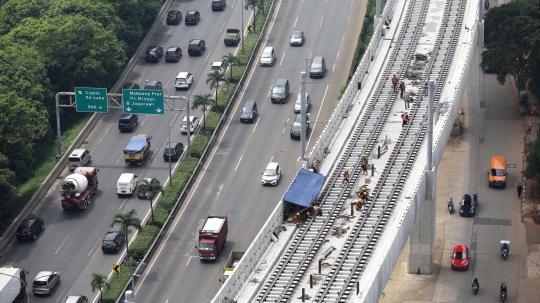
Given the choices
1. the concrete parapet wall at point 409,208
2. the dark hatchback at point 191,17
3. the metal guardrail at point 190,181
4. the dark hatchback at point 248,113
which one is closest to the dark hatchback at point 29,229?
the metal guardrail at point 190,181

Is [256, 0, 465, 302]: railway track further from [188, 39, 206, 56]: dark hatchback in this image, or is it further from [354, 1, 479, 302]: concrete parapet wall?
[188, 39, 206, 56]: dark hatchback

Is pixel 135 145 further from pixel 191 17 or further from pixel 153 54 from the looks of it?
pixel 191 17

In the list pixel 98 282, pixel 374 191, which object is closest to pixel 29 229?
pixel 98 282

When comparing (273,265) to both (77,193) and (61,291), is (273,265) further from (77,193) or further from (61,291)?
(77,193)

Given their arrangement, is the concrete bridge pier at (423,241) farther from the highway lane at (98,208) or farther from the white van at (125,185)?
the white van at (125,185)

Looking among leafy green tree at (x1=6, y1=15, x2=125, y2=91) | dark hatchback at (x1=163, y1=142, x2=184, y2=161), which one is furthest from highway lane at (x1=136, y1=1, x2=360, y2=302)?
leafy green tree at (x1=6, y1=15, x2=125, y2=91)

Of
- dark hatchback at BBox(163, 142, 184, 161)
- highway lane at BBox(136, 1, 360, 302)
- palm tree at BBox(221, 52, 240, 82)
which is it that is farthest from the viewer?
palm tree at BBox(221, 52, 240, 82)
